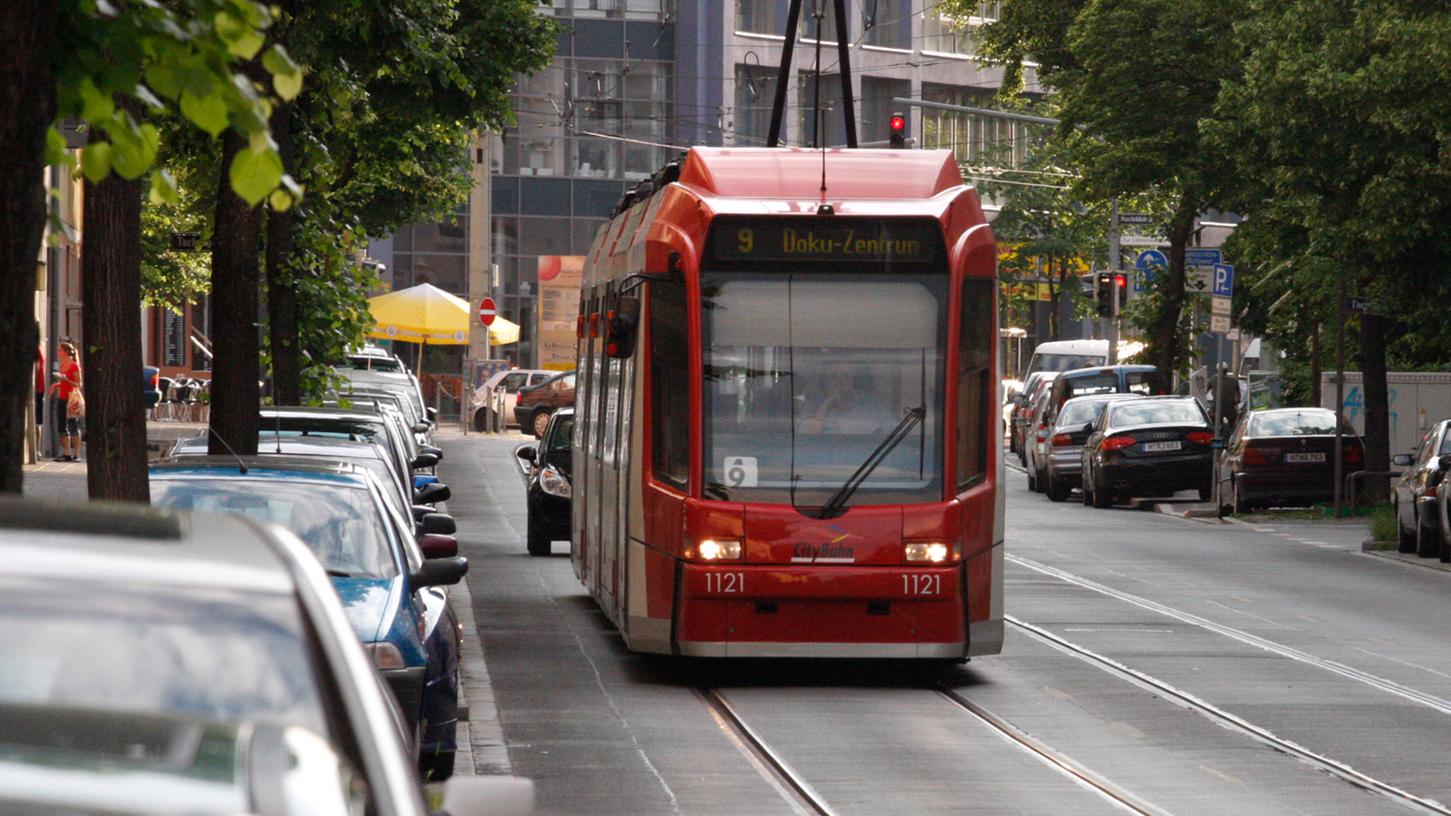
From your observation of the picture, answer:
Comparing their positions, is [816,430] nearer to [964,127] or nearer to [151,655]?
[151,655]

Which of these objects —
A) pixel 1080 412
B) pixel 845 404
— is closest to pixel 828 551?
pixel 845 404

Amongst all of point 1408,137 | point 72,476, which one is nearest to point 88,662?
point 1408,137

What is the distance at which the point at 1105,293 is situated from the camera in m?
49.2

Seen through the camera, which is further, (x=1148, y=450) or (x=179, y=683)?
(x=1148, y=450)

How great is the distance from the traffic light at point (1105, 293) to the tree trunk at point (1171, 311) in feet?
3.67

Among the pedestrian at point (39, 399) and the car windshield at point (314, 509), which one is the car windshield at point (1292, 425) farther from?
the car windshield at point (314, 509)

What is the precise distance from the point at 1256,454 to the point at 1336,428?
1.21 m

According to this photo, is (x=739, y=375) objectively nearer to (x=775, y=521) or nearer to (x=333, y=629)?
(x=775, y=521)

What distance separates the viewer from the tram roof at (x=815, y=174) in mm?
14422

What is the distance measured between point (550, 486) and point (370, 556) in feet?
47.3

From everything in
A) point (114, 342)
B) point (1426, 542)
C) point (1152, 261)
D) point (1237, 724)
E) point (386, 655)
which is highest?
point (1152, 261)

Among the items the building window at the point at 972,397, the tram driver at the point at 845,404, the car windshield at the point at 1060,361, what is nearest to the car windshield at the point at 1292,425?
the building window at the point at 972,397

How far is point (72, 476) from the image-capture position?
3047 cm

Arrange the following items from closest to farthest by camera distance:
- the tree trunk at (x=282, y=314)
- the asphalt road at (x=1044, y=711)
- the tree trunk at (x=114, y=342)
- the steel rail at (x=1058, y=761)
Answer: the steel rail at (x=1058, y=761)
the asphalt road at (x=1044, y=711)
the tree trunk at (x=114, y=342)
the tree trunk at (x=282, y=314)
